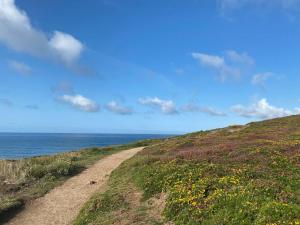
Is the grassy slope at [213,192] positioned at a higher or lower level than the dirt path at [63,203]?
higher

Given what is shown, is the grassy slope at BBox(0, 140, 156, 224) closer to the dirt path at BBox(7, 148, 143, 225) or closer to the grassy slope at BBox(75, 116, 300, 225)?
the dirt path at BBox(7, 148, 143, 225)

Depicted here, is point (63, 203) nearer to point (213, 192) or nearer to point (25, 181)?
point (25, 181)

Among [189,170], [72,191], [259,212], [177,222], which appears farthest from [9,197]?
[259,212]

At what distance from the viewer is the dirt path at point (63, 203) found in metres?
21.4

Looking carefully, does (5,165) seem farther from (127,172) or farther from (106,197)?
(106,197)

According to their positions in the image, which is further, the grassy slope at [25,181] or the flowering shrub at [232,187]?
the grassy slope at [25,181]

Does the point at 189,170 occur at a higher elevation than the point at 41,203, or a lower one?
higher

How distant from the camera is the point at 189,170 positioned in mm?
24594

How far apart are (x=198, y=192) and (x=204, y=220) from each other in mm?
3301

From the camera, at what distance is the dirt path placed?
21.4 m

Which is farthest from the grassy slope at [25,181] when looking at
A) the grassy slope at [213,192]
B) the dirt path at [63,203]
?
the grassy slope at [213,192]

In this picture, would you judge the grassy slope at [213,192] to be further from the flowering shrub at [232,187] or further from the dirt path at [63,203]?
the dirt path at [63,203]

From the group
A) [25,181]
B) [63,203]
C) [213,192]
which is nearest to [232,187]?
[213,192]

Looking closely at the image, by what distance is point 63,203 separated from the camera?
960 inches
